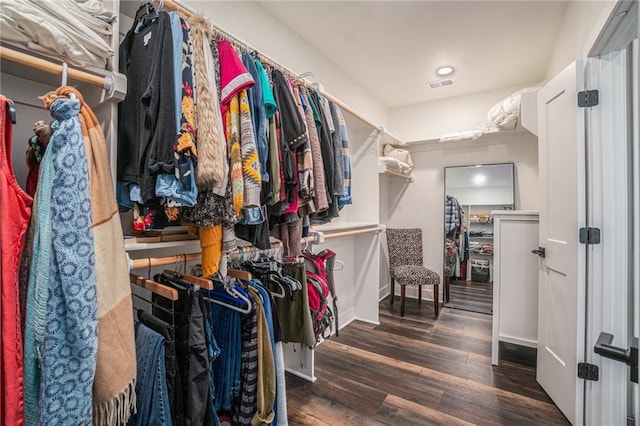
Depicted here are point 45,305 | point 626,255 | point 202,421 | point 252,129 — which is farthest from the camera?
point 626,255

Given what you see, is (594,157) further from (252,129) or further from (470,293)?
(470,293)

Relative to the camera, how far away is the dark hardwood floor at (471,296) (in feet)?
11.0

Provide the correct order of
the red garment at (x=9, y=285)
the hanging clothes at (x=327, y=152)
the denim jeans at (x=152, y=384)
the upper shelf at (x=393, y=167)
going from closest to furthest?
1. the red garment at (x=9, y=285)
2. the denim jeans at (x=152, y=384)
3. the hanging clothes at (x=327, y=152)
4. the upper shelf at (x=393, y=167)

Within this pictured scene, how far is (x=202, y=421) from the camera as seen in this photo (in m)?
0.99

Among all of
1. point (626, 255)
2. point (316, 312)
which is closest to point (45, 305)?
point (316, 312)

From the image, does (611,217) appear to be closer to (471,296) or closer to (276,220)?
A: (276,220)

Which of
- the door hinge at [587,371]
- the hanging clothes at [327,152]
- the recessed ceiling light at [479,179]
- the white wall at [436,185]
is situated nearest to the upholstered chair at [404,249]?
the white wall at [436,185]

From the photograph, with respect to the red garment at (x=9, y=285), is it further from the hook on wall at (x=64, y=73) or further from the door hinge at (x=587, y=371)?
the door hinge at (x=587, y=371)

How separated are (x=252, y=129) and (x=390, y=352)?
2157 mm

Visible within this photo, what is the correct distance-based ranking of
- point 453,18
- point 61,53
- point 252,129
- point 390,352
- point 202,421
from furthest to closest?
point 390,352
point 453,18
point 252,129
point 202,421
point 61,53

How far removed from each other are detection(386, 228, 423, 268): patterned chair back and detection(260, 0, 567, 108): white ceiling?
1.80 meters

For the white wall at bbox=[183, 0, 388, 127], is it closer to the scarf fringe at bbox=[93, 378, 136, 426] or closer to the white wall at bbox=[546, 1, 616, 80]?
the scarf fringe at bbox=[93, 378, 136, 426]

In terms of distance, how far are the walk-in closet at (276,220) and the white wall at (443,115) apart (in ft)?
1.30

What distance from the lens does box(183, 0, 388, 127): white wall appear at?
180 centimetres
